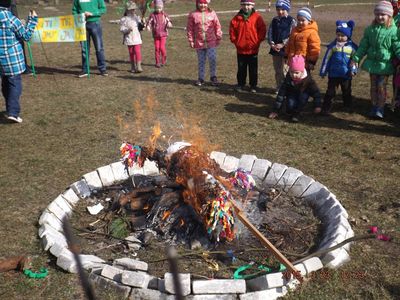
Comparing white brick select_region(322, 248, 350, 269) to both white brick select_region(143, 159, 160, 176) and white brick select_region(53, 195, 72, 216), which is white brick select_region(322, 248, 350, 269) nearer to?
white brick select_region(143, 159, 160, 176)

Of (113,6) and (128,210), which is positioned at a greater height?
(113,6)

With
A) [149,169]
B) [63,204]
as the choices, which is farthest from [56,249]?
[149,169]

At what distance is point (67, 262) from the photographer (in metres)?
3.93

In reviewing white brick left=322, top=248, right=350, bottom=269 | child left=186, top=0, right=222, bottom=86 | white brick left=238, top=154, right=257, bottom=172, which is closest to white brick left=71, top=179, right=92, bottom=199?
white brick left=238, top=154, right=257, bottom=172

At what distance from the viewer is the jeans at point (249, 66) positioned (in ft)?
30.8

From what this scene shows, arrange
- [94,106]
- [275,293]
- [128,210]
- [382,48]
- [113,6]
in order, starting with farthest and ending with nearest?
[113,6] → [94,106] → [382,48] → [128,210] → [275,293]

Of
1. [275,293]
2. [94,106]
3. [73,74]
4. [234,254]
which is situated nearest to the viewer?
[275,293]

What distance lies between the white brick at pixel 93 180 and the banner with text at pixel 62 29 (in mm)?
6112

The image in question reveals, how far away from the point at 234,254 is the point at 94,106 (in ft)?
18.3

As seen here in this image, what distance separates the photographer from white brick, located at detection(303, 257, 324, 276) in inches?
149

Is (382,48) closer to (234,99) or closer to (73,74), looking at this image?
(234,99)

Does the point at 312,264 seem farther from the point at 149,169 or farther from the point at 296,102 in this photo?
the point at 296,102

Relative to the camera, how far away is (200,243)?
14.5 ft

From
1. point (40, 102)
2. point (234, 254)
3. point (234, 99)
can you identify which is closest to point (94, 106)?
point (40, 102)
